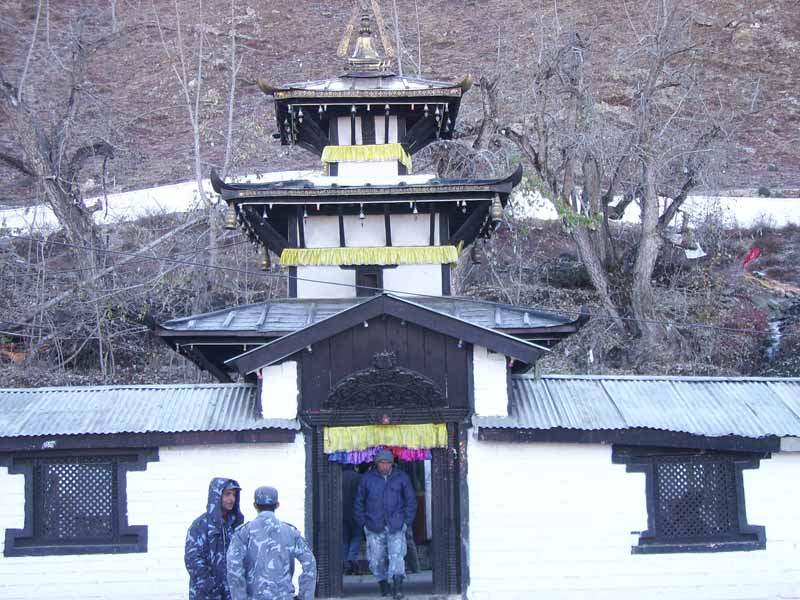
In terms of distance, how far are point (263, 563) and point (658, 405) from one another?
19.5 ft

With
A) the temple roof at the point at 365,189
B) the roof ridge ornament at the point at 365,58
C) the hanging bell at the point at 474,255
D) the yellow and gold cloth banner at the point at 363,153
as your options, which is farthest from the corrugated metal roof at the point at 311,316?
the hanging bell at the point at 474,255

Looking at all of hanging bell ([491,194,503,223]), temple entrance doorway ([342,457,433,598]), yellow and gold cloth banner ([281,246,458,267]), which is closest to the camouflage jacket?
temple entrance doorway ([342,457,433,598])

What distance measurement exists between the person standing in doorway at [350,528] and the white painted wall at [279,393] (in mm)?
1642

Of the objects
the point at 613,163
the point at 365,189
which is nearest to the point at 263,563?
the point at 365,189

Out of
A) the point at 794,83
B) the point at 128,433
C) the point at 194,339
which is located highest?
the point at 794,83

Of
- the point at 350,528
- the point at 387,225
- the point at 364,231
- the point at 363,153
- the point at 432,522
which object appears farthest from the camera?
the point at 363,153

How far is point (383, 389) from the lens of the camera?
10938 mm

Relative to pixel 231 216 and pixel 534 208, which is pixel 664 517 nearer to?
pixel 231 216

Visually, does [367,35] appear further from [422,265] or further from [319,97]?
[422,265]

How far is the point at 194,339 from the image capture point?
38.7 feet

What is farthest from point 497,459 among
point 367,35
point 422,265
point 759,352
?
point 759,352

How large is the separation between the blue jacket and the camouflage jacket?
3327 mm

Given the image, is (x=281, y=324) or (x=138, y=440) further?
(x=281, y=324)

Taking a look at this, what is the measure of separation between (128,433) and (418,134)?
23.9 feet
